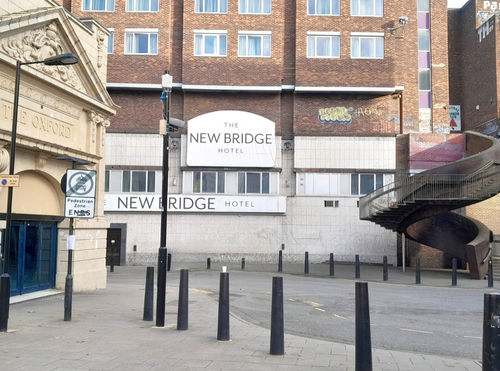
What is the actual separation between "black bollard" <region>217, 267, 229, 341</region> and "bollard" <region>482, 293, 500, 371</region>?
14.1 ft

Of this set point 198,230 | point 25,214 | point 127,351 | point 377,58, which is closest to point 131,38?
point 198,230

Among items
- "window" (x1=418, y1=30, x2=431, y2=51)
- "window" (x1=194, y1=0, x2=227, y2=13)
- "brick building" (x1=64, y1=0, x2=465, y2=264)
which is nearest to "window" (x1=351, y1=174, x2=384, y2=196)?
"brick building" (x1=64, y1=0, x2=465, y2=264)

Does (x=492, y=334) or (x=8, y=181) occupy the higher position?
(x=8, y=181)

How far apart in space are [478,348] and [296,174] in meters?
22.4

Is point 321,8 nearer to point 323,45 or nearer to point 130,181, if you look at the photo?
point 323,45

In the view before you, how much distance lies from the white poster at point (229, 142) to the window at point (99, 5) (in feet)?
Result: 27.8

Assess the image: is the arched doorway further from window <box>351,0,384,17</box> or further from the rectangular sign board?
window <box>351,0,384,17</box>

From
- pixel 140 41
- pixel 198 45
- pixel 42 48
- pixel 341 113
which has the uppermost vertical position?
pixel 140 41

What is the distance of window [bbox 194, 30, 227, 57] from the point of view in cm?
3130

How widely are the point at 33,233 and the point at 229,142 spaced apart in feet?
56.2

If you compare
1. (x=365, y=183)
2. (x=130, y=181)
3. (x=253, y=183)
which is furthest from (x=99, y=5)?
(x=365, y=183)

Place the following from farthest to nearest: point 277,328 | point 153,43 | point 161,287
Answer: point 153,43 → point 161,287 → point 277,328

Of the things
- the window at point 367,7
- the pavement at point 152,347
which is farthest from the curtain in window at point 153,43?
the pavement at point 152,347

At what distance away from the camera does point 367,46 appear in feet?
104
